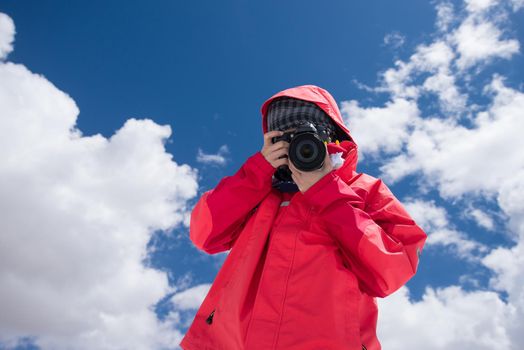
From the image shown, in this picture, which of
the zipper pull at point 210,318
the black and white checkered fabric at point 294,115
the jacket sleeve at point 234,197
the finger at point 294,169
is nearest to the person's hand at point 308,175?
the finger at point 294,169

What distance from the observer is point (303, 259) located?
9.20ft

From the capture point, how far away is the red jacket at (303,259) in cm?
262

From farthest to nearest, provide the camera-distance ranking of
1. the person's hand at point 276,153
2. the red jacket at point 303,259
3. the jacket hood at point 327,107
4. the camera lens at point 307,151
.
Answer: the jacket hood at point 327,107
the person's hand at point 276,153
the camera lens at point 307,151
the red jacket at point 303,259

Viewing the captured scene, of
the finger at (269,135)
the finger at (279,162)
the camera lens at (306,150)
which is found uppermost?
the finger at (269,135)

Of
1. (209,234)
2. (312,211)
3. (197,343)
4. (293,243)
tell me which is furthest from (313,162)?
(197,343)

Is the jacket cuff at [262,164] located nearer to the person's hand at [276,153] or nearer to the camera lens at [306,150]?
the person's hand at [276,153]

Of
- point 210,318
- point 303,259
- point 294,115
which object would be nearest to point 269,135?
point 294,115

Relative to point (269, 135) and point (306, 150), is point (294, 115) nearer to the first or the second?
point (269, 135)

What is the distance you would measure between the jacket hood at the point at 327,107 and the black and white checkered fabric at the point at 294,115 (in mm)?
47

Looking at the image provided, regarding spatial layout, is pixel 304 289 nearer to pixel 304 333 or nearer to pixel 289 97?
pixel 304 333

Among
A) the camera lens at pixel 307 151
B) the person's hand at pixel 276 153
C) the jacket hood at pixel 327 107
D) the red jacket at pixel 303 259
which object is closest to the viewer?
the red jacket at pixel 303 259

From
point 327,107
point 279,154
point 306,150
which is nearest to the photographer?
point 306,150

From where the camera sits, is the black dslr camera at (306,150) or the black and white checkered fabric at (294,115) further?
the black and white checkered fabric at (294,115)

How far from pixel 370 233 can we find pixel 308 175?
0.57 m
